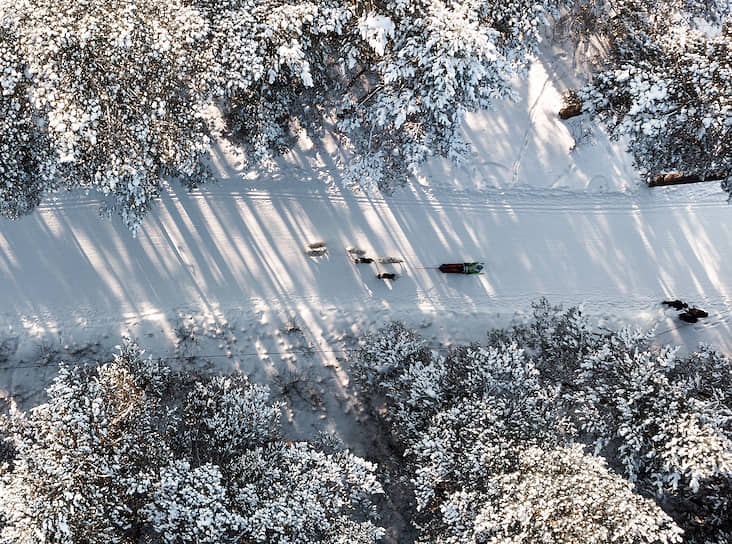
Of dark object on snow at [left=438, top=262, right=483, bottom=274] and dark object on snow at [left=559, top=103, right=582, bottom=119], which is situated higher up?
dark object on snow at [left=559, top=103, right=582, bottom=119]

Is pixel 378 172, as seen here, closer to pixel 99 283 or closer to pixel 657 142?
pixel 657 142

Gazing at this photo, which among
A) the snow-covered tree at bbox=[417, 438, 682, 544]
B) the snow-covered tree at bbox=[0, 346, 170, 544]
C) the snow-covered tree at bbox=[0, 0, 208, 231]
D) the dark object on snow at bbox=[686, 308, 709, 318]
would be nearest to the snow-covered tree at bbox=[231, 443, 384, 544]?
the snow-covered tree at bbox=[417, 438, 682, 544]

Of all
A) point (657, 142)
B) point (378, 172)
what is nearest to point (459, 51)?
point (378, 172)

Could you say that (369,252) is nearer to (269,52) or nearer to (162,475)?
(269,52)

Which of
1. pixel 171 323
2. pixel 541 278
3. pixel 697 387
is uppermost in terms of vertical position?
pixel 171 323

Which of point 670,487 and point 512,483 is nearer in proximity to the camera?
point 512,483

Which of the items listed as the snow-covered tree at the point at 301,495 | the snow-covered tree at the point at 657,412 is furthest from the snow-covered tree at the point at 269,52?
the snow-covered tree at the point at 657,412

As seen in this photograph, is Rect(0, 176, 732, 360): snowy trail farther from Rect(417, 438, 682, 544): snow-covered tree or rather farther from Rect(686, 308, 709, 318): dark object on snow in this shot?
Rect(417, 438, 682, 544): snow-covered tree
